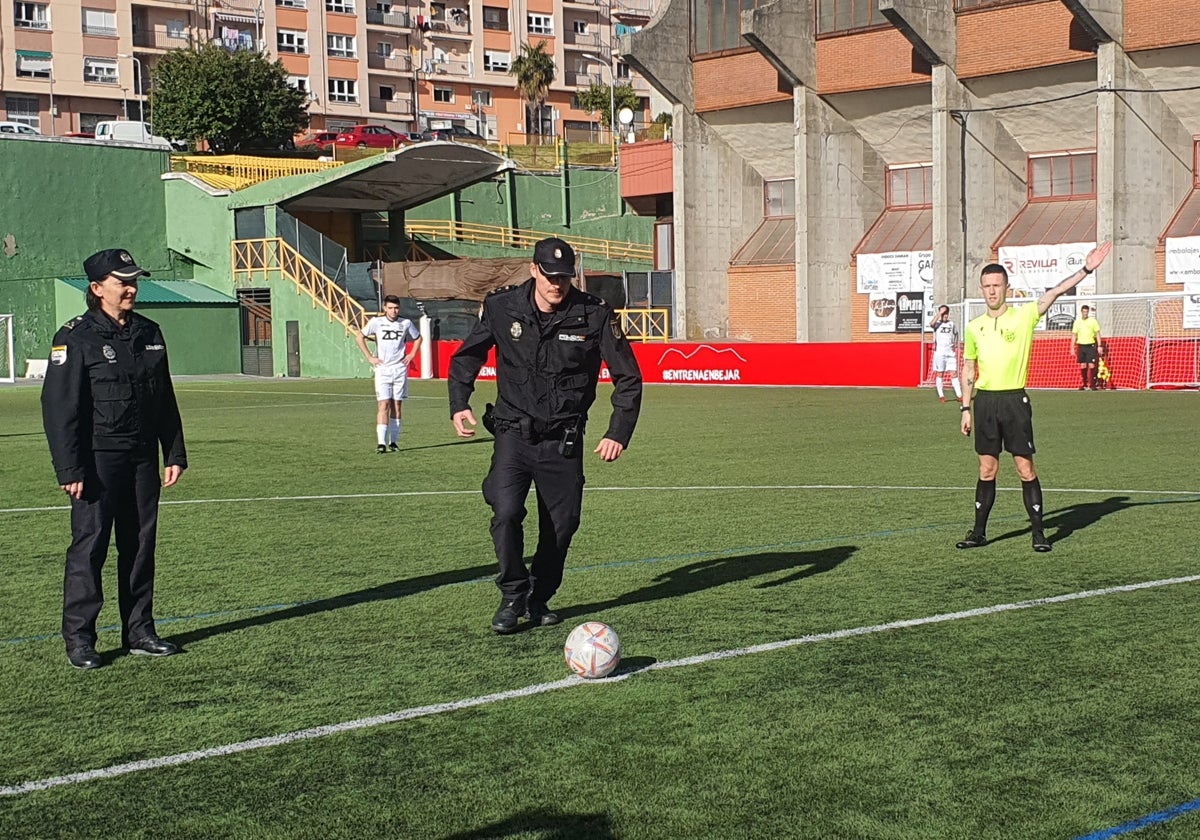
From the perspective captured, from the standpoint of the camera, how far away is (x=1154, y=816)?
15.9ft

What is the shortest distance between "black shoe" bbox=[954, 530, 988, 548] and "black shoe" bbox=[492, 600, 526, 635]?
13.1 feet

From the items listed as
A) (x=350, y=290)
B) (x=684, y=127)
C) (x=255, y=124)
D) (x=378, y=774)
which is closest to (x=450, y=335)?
(x=350, y=290)

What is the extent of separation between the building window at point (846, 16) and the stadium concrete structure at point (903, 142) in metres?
0.06

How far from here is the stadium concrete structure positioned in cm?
4481

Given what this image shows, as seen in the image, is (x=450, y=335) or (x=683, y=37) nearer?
(x=450, y=335)

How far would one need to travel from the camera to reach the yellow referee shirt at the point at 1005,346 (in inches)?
424

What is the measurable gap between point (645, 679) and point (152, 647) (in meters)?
2.51

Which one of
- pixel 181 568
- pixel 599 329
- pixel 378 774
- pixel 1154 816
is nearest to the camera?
pixel 1154 816

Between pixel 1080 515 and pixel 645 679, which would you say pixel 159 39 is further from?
pixel 645 679

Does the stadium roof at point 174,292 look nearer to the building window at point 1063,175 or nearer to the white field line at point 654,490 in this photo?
the building window at point 1063,175

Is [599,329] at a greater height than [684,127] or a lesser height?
lesser

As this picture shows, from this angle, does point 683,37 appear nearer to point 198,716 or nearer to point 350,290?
point 350,290

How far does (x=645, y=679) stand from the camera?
22.5ft

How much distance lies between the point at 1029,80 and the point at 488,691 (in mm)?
44800
